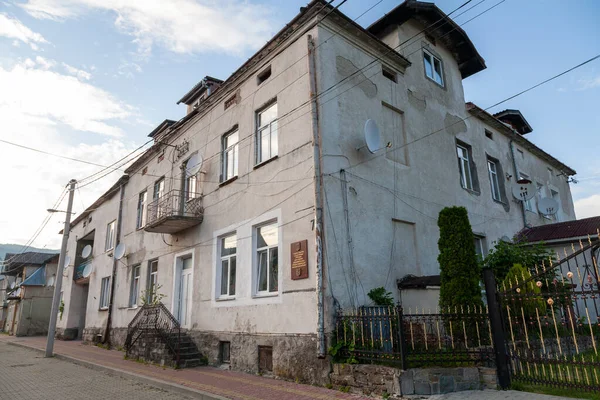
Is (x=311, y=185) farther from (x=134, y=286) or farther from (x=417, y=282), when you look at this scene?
(x=134, y=286)

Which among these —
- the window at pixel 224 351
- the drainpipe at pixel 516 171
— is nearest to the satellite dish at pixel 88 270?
the window at pixel 224 351

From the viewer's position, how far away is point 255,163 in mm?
11938

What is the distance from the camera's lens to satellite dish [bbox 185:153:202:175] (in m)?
14.4

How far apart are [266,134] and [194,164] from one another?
12.9ft

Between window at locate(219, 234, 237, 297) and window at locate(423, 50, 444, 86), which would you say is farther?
window at locate(423, 50, 444, 86)

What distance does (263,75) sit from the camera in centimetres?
1247

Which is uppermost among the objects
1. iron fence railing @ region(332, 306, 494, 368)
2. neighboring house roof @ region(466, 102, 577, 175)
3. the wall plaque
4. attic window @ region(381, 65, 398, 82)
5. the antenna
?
neighboring house roof @ region(466, 102, 577, 175)

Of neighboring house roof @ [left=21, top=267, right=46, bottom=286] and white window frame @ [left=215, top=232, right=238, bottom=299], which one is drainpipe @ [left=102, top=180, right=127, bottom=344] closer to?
white window frame @ [left=215, top=232, right=238, bottom=299]

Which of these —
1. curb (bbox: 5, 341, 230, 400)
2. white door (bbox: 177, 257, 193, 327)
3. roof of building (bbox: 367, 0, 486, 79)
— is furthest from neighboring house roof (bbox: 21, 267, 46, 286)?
roof of building (bbox: 367, 0, 486, 79)

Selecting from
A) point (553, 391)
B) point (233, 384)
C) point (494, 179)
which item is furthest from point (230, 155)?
point (494, 179)

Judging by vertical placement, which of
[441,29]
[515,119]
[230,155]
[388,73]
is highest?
[441,29]

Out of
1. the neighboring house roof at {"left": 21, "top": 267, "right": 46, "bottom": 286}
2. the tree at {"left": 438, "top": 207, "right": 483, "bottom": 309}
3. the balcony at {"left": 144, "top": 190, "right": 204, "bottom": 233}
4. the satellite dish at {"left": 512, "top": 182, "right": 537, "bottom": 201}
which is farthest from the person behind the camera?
the neighboring house roof at {"left": 21, "top": 267, "right": 46, "bottom": 286}

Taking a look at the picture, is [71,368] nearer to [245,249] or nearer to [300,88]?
[245,249]

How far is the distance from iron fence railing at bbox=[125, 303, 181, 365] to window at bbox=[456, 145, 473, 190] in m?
11.4
